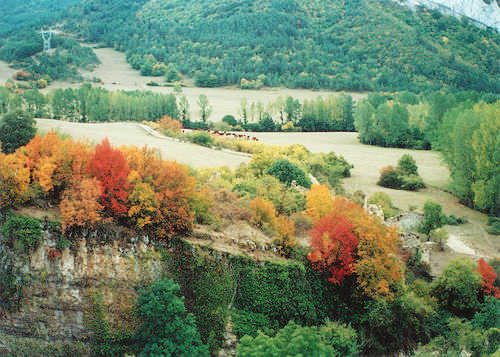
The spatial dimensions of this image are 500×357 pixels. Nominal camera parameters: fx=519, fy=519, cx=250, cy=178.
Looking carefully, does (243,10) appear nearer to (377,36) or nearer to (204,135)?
(377,36)

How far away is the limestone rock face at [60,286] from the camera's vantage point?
71.7ft

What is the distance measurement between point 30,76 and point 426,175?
6291cm

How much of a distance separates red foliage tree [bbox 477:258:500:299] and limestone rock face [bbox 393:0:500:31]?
438ft

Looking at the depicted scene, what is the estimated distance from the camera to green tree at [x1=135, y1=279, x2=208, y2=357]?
827 inches

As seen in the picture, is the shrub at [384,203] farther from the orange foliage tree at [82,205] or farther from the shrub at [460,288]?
the orange foliage tree at [82,205]

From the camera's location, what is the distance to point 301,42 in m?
126

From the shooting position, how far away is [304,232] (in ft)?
94.4

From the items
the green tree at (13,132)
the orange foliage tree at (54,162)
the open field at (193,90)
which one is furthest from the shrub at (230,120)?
the orange foliage tree at (54,162)

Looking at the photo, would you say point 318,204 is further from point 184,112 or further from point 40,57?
point 40,57

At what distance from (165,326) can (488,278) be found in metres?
18.0

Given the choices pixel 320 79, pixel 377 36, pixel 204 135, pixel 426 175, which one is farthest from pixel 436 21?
pixel 204 135

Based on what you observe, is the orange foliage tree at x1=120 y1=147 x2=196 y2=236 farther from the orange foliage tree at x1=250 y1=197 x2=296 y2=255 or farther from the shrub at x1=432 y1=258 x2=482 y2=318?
the shrub at x1=432 y1=258 x2=482 y2=318

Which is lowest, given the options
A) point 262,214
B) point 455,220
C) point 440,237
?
point 455,220

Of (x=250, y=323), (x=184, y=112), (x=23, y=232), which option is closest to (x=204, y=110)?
(x=184, y=112)
